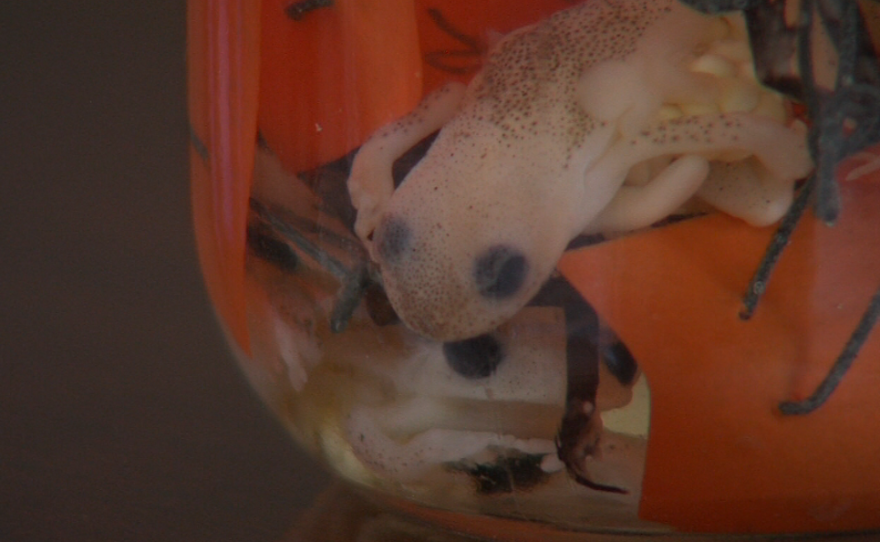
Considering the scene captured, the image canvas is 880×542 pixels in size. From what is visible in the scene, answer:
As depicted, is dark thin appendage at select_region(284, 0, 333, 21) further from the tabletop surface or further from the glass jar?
the tabletop surface

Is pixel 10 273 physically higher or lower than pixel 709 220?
lower

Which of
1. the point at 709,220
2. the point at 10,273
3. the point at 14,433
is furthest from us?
the point at 10,273

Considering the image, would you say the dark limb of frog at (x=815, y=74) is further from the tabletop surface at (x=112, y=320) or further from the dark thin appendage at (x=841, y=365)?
the tabletop surface at (x=112, y=320)

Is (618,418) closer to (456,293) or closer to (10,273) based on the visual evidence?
(456,293)

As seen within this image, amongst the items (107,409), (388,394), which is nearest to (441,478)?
(388,394)

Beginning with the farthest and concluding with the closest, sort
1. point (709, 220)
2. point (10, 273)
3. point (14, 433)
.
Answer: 1. point (10, 273)
2. point (14, 433)
3. point (709, 220)

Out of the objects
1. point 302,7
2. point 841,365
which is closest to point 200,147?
point 302,7

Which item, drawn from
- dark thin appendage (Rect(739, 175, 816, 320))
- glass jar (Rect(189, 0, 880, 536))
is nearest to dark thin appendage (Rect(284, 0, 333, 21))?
glass jar (Rect(189, 0, 880, 536))

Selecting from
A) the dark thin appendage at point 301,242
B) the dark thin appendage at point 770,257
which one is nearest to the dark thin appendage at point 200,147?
the dark thin appendage at point 301,242
